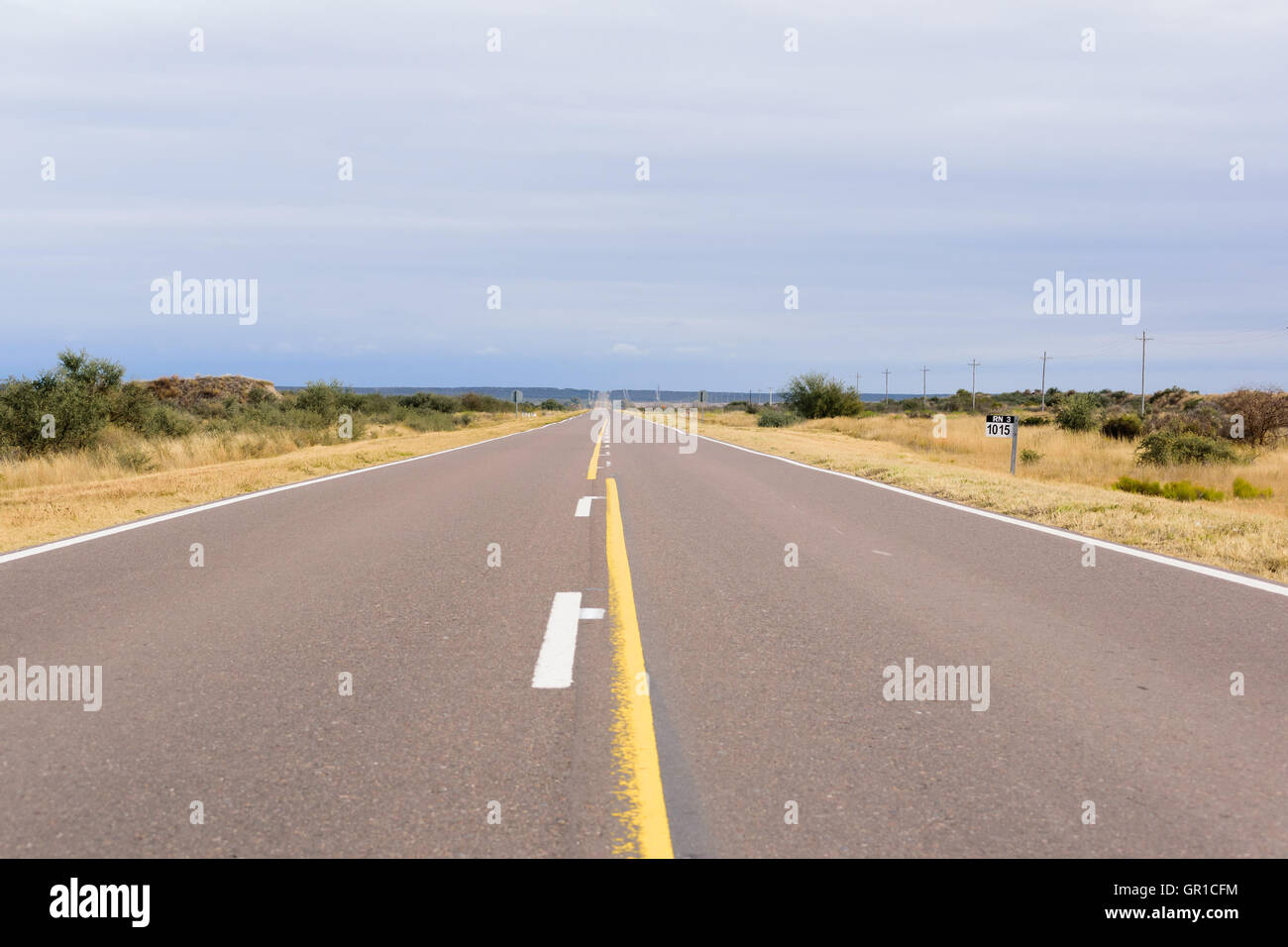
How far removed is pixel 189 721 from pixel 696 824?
269 cm

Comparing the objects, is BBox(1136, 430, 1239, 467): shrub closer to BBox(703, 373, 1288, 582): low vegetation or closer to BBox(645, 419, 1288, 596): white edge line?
BBox(703, 373, 1288, 582): low vegetation

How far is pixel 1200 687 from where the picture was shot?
5.29m

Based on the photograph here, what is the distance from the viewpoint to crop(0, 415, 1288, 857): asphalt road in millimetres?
3539

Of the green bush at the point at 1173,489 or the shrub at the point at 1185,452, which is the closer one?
the green bush at the point at 1173,489

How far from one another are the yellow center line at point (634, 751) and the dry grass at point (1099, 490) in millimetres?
6247

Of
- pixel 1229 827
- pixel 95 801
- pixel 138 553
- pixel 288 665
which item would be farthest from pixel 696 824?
pixel 138 553

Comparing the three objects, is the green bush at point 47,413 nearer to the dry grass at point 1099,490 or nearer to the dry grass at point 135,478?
the dry grass at point 135,478

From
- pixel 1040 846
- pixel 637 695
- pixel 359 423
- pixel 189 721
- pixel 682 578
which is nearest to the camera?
pixel 1040 846

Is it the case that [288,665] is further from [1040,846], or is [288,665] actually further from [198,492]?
[198,492]

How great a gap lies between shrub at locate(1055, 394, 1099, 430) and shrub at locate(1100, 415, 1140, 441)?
0.75m

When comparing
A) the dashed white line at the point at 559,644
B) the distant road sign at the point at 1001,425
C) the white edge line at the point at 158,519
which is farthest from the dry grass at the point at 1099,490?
the white edge line at the point at 158,519

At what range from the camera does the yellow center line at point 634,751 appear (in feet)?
11.3

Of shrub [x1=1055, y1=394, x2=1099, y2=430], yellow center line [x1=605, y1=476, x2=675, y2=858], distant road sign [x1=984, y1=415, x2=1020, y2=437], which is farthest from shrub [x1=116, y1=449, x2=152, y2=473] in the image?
shrub [x1=1055, y1=394, x2=1099, y2=430]

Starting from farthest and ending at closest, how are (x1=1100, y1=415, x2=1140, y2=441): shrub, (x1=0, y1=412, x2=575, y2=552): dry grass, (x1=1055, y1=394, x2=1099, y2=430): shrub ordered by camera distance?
(x1=1055, y1=394, x2=1099, y2=430): shrub
(x1=1100, y1=415, x2=1140, y2=441): shrub
(x1=0, y1=412, x2=575, y2=552): dry grass
